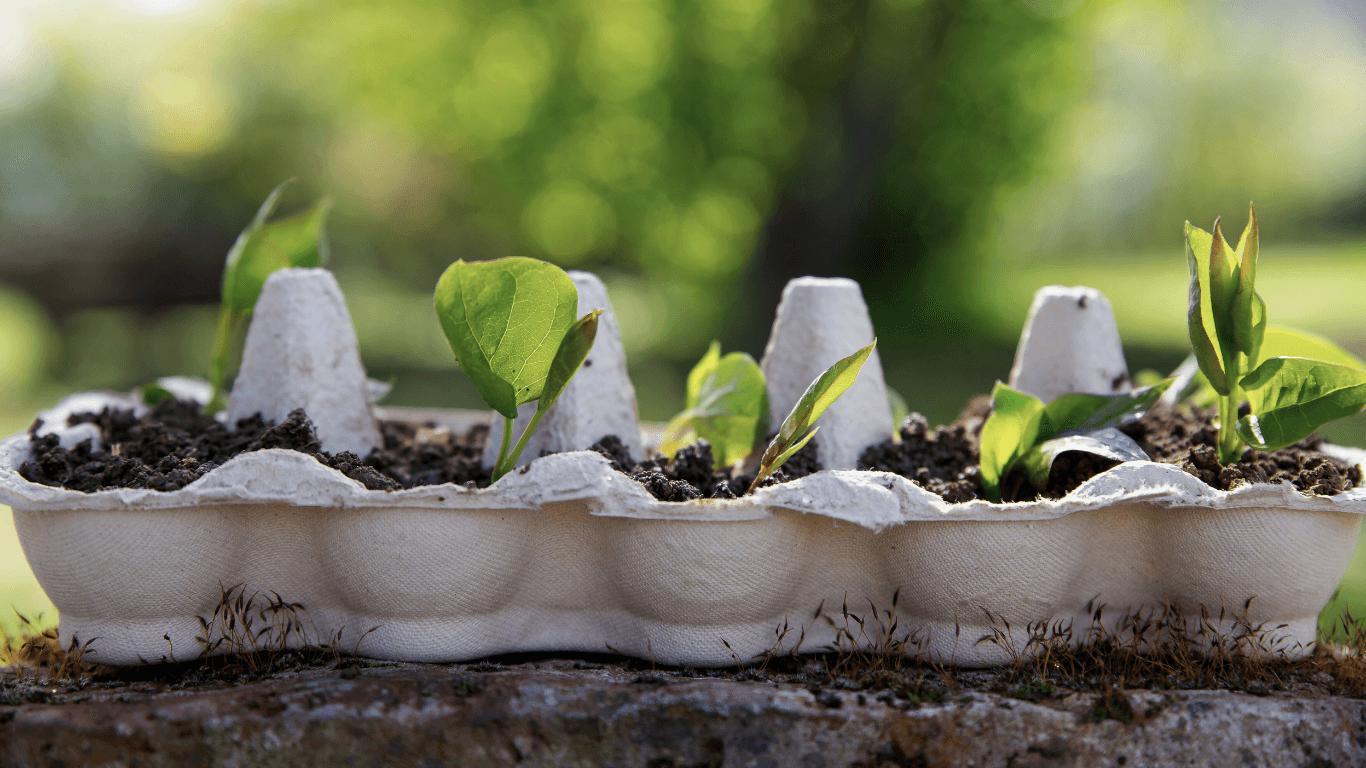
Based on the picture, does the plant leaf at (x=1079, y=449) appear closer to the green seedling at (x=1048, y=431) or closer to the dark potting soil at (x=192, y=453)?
the green seedling at (x=1048, y=431)

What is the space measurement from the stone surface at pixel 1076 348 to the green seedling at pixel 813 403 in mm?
343

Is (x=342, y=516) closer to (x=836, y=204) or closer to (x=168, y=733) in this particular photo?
(x=168, y=733)

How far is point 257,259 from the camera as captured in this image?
922 mm

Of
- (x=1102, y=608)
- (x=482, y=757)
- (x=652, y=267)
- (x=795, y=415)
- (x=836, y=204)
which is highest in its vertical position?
(x=836, y=204)

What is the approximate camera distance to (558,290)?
2.12ft

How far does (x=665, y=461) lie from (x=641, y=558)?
0.17 m

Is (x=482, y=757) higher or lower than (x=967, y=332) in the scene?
lower

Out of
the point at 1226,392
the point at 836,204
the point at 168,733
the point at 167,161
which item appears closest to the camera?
the point at 168,733

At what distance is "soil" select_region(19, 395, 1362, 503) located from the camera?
687 millimetres

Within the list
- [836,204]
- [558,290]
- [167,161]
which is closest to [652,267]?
[836,204]

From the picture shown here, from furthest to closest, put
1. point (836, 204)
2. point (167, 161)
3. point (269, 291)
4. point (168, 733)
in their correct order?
point (167, 161) → point (836, 204) → point (269, 291) → point (168, 733)

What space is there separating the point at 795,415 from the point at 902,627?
208 millimetres

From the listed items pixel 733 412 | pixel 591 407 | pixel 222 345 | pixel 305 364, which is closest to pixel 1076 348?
pixel 733 412

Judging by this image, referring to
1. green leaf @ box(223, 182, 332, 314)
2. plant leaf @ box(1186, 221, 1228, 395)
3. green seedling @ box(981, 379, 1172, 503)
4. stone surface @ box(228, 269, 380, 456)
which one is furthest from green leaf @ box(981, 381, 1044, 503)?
green leaf @ box(223, 182, 332, 314)
